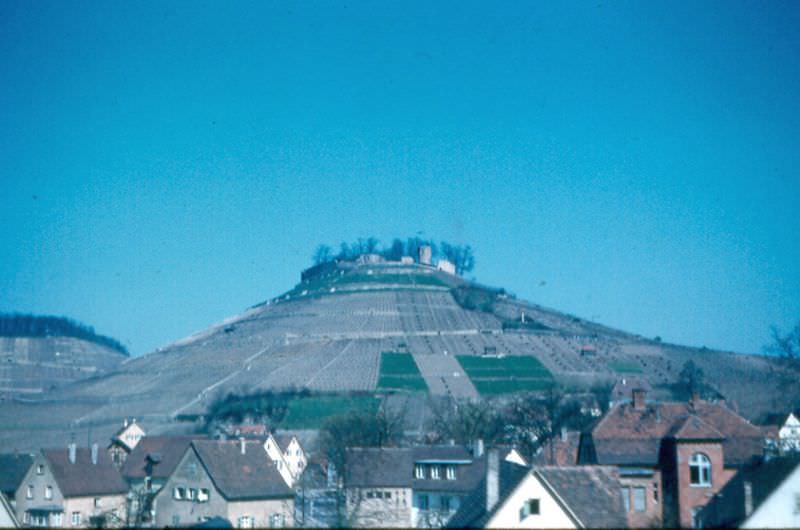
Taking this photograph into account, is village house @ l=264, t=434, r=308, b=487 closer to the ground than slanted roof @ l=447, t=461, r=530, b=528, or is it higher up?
higher up

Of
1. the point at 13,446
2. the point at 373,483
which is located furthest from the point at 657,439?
the point at 13,446

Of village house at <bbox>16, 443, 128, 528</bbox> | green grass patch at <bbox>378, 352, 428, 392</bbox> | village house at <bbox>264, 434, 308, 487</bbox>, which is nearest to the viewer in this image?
village house at <bbox>16, 443, 128, 528</bbox>

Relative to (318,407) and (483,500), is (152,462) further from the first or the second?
(318,407)

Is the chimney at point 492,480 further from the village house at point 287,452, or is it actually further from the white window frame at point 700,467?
the village house at point 287,452

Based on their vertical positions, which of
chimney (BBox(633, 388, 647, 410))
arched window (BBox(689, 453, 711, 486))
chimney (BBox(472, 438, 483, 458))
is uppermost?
chimney (BBox(633, 388, 647, 410))

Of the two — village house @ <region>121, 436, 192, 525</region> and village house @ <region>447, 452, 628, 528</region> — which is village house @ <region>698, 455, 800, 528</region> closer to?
village house @ <region>447, 452, 628, 528</region>

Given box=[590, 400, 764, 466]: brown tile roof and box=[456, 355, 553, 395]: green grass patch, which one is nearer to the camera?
box=[590, 400, 764, 466]: brown tile roof

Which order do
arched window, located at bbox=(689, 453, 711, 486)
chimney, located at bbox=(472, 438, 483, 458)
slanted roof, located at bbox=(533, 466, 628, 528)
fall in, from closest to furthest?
slanted roof, located at bbox=(533, 466, 628, 528)
arched window, located at bbox=(689, 453, 711, 486)
chimney, located at bbox=(472, 438, 483, 458)

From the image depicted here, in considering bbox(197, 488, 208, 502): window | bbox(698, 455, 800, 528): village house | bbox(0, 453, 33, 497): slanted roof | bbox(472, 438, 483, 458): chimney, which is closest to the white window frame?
bbox(698, 455, 800, 528): village house
